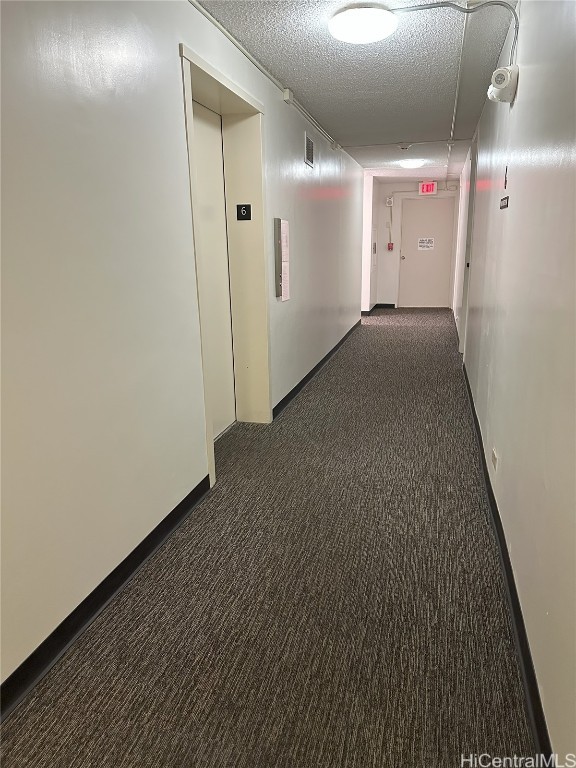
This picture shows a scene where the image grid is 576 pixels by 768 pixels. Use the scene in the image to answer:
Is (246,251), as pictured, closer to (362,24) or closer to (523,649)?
(362,24)

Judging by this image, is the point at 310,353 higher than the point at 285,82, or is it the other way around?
the point at 285,82

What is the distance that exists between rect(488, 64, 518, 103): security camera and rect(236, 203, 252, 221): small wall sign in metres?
1.70

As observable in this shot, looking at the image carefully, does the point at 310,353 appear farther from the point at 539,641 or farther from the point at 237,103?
the point at 539,641

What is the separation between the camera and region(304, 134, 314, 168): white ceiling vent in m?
4.69

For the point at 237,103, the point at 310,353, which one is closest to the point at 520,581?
the point at 237,103

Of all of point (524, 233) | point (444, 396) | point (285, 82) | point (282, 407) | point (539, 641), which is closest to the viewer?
point (539, 641)

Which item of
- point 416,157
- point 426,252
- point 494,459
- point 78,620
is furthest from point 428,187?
point 78,620

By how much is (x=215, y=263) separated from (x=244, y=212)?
1.39 feet

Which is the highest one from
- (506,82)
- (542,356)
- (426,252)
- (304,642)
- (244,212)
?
(506,82)

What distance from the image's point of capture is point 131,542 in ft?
7.11

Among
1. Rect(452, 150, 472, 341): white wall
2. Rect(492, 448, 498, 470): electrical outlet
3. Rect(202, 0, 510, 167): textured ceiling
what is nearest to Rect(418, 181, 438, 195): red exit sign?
Rect(452, 150, 472, 341): white wall

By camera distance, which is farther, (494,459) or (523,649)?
(494,459)

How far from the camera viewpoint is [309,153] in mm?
4773

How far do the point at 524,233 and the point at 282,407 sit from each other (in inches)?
102
